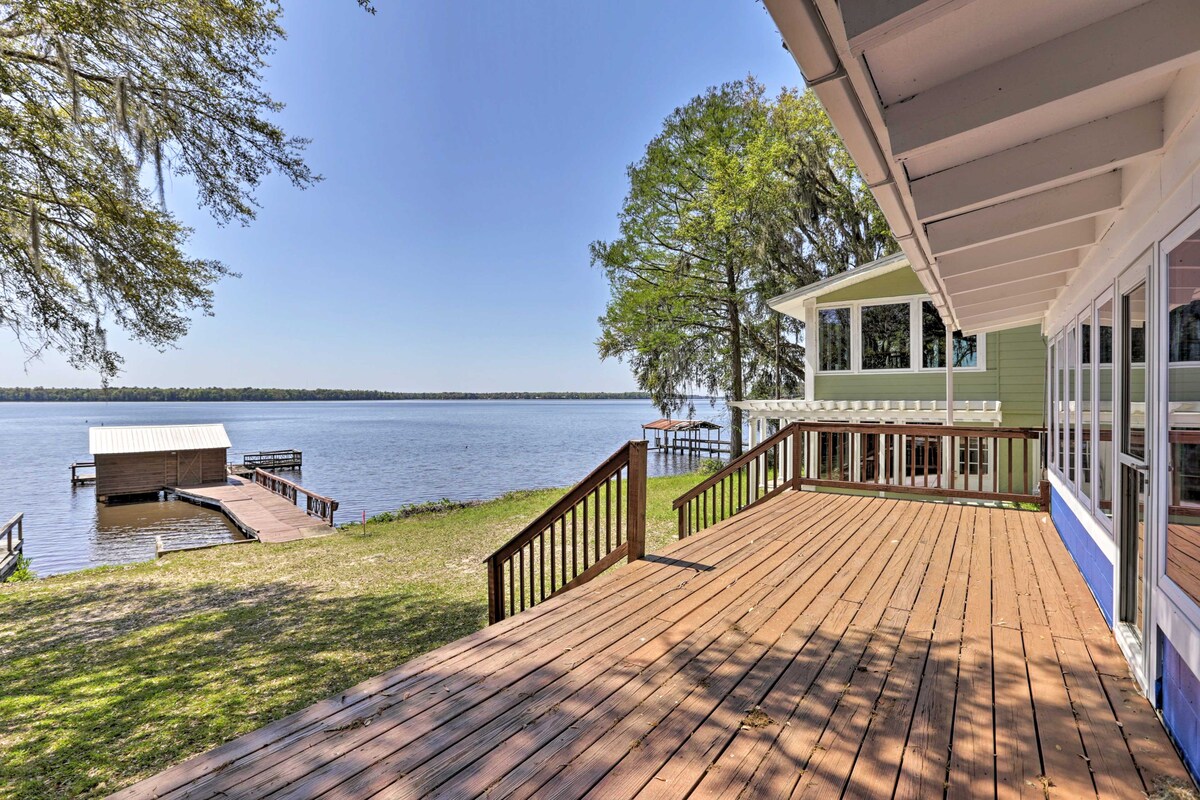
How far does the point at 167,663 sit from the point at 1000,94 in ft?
21.6

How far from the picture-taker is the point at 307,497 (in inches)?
673

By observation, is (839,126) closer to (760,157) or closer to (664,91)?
(760,157)

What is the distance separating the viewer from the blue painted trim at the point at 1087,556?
2951 mm

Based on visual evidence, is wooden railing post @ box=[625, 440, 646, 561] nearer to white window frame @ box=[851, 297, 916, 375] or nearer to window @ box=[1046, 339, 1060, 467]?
window @ box=[1046, 339, 1060, 467]

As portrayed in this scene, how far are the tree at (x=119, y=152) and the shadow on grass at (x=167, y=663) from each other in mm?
3084

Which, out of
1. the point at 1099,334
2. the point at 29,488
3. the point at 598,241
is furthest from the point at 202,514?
the point at 1099,334

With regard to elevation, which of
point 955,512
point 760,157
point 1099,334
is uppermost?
point 760,157

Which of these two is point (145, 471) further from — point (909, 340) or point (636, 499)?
point (909, 340)

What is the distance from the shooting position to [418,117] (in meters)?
17.4

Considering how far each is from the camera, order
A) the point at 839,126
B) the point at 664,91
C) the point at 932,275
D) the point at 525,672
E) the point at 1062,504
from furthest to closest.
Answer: the point at 664,91 → the point at 1062,504 → the point at 932,275 → the point at 525,672 → the point at 839,126

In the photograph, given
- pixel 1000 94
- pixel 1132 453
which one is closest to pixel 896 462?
pixel 1132 453

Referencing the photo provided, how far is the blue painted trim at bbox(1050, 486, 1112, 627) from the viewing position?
116 inches

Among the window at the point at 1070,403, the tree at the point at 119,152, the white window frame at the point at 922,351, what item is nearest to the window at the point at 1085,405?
the window at the point at 1070,403

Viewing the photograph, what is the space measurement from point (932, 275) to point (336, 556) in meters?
10.5
